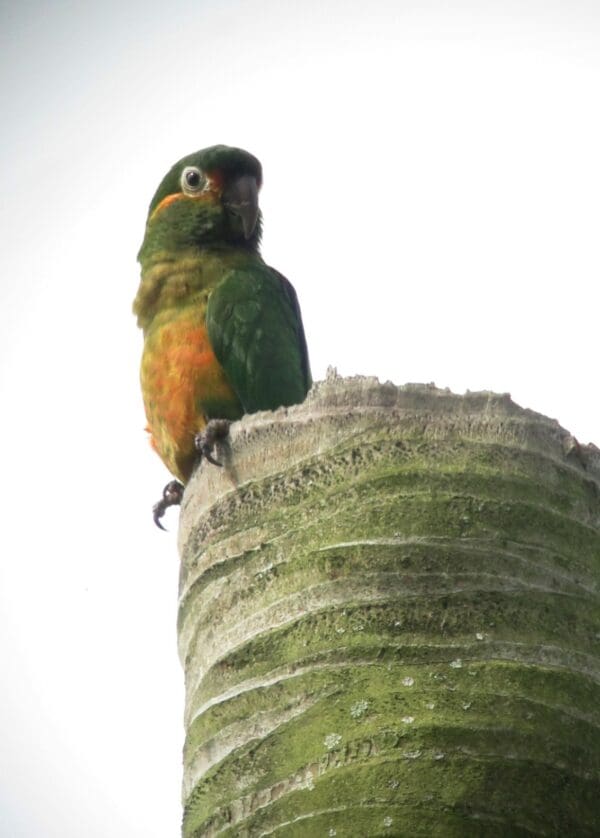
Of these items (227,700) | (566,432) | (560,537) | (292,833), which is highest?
(566,432)

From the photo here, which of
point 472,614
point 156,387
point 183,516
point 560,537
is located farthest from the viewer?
point 156,387

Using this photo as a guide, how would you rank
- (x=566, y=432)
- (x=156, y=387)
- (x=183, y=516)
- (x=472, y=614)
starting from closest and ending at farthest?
(x=472, y=614) < (x=566, y=432) < (x=183, y=516) < (x=156, y=387)

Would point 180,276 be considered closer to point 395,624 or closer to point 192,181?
point 192,181

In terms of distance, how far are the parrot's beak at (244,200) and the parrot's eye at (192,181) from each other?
170 millimetres

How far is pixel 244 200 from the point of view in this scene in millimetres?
6641

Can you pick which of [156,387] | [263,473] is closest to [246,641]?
[263,473]

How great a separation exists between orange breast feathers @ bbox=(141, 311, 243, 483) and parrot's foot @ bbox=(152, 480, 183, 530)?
246 mm

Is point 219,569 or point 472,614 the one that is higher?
point 219,569

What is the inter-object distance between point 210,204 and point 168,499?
1.77 metres

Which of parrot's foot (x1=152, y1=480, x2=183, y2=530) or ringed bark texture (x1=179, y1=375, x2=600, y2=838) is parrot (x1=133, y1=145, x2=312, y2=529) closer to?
parrot's foot (x1=152, y1=480, x2=183, y2=530)

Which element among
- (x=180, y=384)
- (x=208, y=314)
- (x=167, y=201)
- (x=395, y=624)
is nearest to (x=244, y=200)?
(x=167, y=201)

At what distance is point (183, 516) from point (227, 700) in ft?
2.72

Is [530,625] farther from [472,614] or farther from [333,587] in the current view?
[333,587]

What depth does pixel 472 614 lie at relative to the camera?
2938 mm
